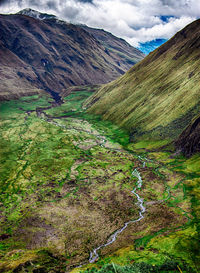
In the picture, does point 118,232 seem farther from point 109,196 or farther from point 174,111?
point 174,111

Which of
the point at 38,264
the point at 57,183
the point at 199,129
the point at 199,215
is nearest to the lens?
the point at 38,264

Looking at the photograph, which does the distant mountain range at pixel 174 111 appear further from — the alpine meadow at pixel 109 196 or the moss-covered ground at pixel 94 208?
the moss-covered ground at pixel 94 208

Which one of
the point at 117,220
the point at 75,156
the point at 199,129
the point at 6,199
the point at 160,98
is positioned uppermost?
the point at 160,98

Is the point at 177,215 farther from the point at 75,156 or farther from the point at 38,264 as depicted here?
the point at 75,156

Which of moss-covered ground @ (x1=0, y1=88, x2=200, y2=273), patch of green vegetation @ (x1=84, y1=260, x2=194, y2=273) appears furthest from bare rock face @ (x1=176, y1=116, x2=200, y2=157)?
patch of green vegetation @ (x1=84, y1=260, x2=194, y2=273)

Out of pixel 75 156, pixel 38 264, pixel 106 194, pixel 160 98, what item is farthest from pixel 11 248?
pixel 160 98

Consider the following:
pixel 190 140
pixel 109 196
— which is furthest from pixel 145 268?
pixel 190 140
